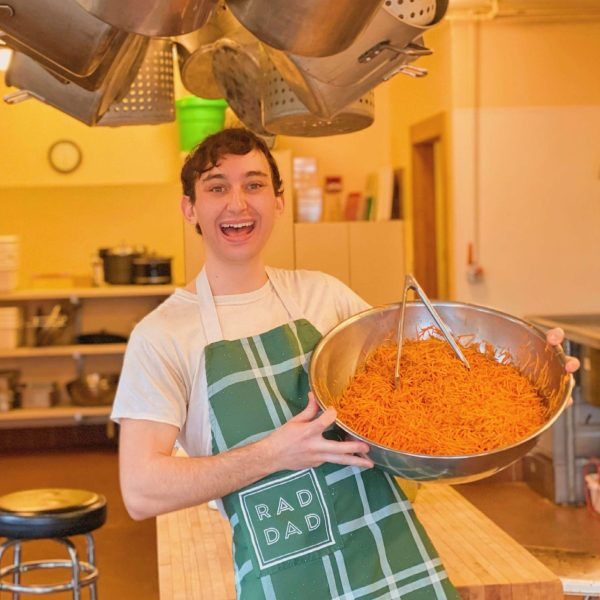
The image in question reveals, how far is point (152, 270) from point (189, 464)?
543 cm

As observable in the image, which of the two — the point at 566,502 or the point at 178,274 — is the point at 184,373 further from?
the point at 178,274

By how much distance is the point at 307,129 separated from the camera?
7.01 feet

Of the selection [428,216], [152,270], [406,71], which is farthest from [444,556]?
[152,270]

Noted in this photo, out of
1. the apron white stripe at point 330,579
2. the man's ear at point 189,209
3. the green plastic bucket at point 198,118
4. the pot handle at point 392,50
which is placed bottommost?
the apron white stripe at point 330,579

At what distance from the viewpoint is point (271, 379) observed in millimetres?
1849

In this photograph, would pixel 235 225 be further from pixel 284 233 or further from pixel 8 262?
pixel 8 262

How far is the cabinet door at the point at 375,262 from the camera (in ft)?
20.8

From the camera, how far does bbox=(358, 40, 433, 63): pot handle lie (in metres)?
1.57

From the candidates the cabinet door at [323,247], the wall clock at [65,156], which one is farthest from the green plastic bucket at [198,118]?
the wall clock at [65,156]

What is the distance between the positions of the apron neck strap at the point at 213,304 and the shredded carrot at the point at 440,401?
0.18 meters

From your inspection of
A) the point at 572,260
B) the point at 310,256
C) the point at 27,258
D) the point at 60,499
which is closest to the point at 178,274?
the point at 27,258

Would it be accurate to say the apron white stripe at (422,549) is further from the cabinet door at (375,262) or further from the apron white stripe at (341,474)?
the cabinet door at (375,262)

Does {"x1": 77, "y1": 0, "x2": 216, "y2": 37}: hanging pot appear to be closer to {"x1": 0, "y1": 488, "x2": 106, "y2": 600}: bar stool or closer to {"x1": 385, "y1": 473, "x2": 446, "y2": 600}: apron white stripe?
{"x1": 385, "y1": 473, "x2": 446, "y2": 600}: apron white stripe

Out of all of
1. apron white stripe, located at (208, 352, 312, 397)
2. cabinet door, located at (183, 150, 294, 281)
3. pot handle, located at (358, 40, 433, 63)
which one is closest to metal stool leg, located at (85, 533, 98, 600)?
apron white stripe, located at (208, 352, 312, 397)
